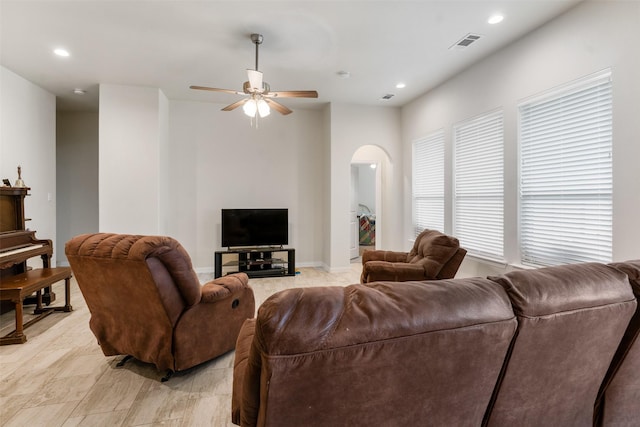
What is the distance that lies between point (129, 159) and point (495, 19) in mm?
4844

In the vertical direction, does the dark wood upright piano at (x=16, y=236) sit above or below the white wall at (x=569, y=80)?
below

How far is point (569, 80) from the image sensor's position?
275cm

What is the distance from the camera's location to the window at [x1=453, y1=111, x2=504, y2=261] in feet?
11.8

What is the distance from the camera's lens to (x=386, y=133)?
222 inches

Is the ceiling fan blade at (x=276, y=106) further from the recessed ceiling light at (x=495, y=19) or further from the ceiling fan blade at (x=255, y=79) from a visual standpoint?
the recessed ceiling light at (x=495, y=19)

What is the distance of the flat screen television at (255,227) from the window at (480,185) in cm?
276

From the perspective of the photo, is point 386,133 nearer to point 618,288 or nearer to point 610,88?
point 610,88

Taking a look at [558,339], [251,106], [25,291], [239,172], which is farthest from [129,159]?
[558,339]

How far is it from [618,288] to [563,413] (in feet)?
1.59

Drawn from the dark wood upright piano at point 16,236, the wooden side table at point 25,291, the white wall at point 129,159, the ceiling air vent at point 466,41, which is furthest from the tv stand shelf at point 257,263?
the ceiling air vent at point 466,41

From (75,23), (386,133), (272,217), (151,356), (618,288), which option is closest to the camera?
(618,288)

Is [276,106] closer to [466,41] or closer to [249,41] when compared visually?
[249,41]

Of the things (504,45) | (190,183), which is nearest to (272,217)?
(190,183)

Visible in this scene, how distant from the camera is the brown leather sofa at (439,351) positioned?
76cm
